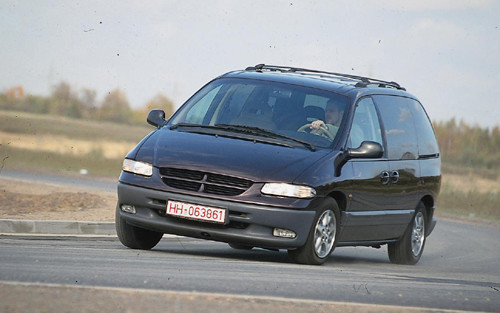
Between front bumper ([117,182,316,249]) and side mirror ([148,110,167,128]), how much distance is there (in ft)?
4.87

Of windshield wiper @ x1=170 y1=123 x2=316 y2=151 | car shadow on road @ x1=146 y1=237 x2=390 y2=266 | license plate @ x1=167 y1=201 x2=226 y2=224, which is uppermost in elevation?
windshield wiper @ x1=170 y1=123 x2=316 y2=151

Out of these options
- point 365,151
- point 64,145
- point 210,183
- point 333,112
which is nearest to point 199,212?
point 210,183

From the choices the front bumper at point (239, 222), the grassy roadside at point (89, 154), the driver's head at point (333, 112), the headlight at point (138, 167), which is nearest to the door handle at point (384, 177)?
the driver's head at point (333, 112)

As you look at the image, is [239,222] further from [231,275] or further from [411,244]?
[411,244]

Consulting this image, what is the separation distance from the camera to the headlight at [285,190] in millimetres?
11039

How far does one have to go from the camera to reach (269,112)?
40.5 ft

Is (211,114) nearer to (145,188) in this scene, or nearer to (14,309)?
(145,188)

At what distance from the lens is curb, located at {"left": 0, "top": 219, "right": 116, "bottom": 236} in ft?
51.1

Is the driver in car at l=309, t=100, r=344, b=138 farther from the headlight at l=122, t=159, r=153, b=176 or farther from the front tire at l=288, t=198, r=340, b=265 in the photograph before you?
the headlight at l=122, t=159, r=153, b=176

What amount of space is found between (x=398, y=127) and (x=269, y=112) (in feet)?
6.83

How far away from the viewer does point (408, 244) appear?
46.7 feet

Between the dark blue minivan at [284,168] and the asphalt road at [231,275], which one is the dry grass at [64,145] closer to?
the dark blue minivan at [284,168]

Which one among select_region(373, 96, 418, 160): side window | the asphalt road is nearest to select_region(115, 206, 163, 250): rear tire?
the asphalt road

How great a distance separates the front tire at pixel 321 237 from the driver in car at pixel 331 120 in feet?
2.84
